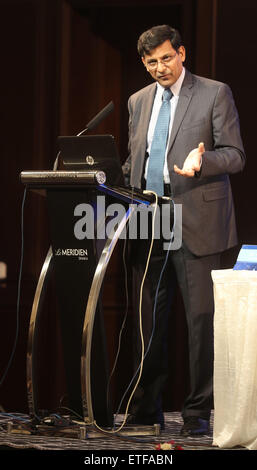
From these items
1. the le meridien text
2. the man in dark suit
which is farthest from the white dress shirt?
the le meridien text

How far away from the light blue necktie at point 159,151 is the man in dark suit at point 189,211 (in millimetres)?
11

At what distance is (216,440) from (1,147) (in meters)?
2.75

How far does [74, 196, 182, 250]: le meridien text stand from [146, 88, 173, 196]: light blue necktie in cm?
10

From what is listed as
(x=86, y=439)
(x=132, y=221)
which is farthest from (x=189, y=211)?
(x=86, y=439)

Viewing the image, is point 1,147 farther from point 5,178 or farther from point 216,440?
point 216,440

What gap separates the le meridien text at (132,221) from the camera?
2.76 meters

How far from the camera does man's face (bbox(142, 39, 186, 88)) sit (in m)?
3.18

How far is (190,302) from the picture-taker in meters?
3.08

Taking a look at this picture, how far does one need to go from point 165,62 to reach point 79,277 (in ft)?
3.43

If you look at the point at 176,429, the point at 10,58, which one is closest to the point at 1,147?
the point at 10,58

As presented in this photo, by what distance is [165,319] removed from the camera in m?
3.21

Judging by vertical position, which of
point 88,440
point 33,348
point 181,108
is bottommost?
point 88,440

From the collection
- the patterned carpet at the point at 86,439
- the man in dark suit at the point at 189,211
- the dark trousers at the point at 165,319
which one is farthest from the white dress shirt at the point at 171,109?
the patterned carpet at the point at 86,439

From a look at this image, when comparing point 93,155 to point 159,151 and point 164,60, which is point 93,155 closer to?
point 159,151
